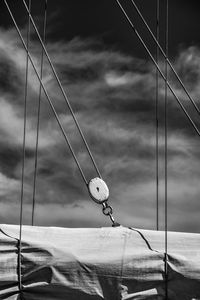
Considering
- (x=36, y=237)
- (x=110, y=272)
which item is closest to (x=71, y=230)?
(x=36, y=237)

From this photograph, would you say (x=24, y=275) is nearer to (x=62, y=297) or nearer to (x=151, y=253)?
(x=62, y=297)

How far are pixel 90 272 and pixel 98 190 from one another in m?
2.22

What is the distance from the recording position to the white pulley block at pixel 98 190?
312 inches

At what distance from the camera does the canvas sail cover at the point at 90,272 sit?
18.8ft

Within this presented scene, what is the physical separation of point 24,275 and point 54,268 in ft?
Answer: 1.01

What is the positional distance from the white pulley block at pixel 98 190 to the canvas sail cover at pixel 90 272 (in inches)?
72.4

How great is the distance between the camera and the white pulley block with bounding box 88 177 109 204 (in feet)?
26.0

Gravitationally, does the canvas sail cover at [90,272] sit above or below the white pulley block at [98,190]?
below

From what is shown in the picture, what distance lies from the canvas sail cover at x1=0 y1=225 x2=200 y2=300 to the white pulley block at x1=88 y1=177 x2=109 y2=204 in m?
1.84

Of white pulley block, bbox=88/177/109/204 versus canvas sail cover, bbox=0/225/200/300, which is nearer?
canvas sail cover, bbox=0/225/200/300

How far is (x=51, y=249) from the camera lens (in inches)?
234

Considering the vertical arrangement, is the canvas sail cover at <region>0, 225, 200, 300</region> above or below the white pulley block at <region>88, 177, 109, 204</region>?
below

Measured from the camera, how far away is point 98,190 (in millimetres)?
7922

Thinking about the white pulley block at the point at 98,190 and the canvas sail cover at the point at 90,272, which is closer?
the canvas sail cover at the point at 90,272
